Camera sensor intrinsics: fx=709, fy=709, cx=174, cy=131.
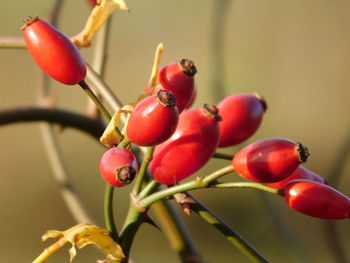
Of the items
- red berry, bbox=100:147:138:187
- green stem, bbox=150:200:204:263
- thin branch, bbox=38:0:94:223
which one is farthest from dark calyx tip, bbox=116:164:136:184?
thin branch, bbox=38:0:94:223

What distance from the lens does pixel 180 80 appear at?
2.69 ft

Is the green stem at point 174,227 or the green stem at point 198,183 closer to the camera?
the green stem at point 198,183

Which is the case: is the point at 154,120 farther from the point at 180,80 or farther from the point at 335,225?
the point at 335,225

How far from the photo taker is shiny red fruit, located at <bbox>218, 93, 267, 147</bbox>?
90 cm

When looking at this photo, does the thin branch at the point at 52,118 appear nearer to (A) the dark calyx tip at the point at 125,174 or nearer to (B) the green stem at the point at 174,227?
(B) the green stem at the point at 174,227

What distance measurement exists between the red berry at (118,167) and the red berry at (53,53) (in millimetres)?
119

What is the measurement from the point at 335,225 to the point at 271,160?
583mm

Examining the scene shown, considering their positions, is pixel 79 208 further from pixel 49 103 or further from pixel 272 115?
pixel 272 115

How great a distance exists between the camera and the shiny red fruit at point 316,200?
749 millimetres

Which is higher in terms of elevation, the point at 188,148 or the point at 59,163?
the point at 188,148

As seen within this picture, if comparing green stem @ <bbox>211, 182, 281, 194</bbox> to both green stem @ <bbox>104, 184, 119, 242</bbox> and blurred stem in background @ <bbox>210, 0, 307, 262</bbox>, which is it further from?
blurred stem in background @ <bbox>210, 0, 307, 262</bbox>

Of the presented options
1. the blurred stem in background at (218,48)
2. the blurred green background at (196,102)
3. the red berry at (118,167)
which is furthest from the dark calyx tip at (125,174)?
the blurred green background at (196,102)

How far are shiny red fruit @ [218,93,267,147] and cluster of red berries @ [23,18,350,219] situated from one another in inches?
2.5

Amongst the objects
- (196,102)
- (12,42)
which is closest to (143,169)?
(12,42)
